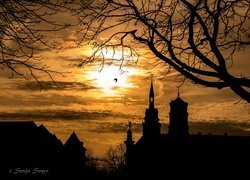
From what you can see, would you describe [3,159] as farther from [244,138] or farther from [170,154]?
[244,138]

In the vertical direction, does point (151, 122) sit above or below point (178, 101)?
below

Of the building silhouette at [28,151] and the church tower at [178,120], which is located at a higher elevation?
the church tower at [178,120]

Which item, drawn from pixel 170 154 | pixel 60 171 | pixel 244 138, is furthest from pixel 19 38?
pixel 244 138

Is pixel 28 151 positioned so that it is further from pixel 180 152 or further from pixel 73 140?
pixel 180 152

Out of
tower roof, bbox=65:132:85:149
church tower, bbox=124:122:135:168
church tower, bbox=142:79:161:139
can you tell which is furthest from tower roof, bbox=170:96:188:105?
tower roof, bbox=65:132:85:149

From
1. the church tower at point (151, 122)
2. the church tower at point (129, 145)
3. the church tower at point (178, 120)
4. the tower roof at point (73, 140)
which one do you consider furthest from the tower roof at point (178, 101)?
the tower roof at point (73, 140)

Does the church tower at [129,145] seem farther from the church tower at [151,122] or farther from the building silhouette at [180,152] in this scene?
the church tower at [151,122]

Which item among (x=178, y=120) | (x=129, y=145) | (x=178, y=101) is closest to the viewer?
(x=129, y=145)

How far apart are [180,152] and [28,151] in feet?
115

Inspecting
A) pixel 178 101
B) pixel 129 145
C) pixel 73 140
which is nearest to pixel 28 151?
pixel 73 140

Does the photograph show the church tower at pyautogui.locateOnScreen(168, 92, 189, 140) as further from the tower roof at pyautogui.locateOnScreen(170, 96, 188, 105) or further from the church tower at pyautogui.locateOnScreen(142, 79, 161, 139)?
the church tower at pyautogui.locateOnScreen(142, 79, 161, 139)

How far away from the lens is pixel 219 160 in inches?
3671

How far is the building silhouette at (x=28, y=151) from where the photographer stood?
72562 mm

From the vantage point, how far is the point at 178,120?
340 feet
